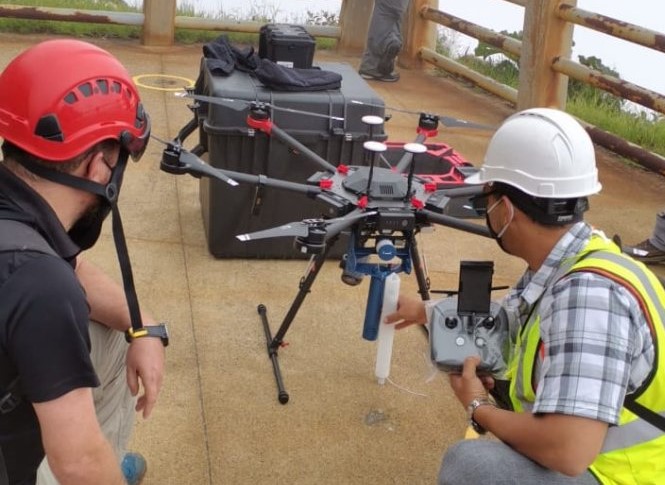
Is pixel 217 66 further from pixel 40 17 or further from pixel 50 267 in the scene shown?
pixel 40 17

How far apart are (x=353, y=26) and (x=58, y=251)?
8.14m

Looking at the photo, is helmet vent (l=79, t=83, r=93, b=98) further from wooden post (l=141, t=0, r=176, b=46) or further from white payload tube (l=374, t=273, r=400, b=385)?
wooden post (l=141, t=0, r=176, b=46)

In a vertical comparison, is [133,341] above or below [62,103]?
below

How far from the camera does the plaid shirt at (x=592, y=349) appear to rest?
1901 millimetres

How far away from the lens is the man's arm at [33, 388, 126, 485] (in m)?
1.69

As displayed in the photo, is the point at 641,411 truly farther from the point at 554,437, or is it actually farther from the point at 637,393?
the point at 554,437

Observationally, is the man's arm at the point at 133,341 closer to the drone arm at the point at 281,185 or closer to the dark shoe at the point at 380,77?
the drone arm at the point at 281,185

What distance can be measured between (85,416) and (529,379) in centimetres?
111

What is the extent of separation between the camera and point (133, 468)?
2863 mm

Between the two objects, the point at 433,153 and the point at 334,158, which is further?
the point at 433,153

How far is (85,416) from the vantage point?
1.73m

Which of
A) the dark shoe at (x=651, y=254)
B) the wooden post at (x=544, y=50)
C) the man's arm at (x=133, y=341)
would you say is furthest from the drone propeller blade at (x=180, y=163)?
the wooden post at (x=544, y=50)

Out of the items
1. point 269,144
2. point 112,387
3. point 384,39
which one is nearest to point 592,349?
point 112,387

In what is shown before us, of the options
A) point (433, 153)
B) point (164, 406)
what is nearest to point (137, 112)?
point (164, 406)
